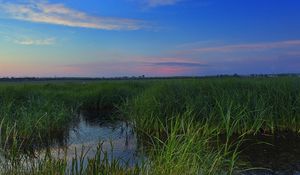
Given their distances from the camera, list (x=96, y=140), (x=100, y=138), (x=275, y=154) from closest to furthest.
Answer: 1. (x=275, y=154)
2. (x=100, y=138)
3. (x=96, y=140)

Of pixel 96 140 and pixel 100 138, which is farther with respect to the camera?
pixel 96 140

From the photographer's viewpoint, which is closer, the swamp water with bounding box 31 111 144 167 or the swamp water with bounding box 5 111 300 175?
the swamp water with bounding box 5 111 300 175

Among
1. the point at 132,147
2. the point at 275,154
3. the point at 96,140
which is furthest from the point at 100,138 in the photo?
the point at 275,154

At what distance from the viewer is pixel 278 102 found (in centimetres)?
1437

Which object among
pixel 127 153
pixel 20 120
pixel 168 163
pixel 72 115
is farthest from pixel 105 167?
pixel 72 115

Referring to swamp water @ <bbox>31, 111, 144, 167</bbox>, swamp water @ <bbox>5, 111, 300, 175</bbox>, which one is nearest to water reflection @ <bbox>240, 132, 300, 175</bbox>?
swamp water @ <bbox>5, 111, 300, 175</bbox>

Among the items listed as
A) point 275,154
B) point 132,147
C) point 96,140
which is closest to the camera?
point 275,154

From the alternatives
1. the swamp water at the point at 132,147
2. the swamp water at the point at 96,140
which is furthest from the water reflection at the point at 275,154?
the swamp water at the point at 96,140

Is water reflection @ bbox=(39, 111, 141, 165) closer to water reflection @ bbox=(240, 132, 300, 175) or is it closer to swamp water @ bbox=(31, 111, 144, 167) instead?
swamp water @ bbox=(31, 111, 144, 167)

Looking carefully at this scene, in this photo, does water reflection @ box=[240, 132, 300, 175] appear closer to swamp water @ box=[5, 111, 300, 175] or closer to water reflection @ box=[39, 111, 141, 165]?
swamp water @ box=[5, 111, 300, 175]

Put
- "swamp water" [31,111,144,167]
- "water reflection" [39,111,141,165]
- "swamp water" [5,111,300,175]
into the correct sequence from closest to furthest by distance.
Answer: "swamp water" [5,111,300,175] < "swamp water" [31,111,144,167] < "water reflection" [39,111,141,165]

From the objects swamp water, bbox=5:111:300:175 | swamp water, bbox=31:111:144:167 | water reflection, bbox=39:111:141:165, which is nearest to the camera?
swamp water, bbox=5:111:300:175

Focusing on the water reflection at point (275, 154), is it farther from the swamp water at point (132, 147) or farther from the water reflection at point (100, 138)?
the water reflection at point (100, 138)

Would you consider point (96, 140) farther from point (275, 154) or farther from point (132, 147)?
point (275, 154)
